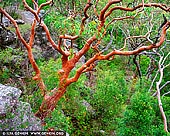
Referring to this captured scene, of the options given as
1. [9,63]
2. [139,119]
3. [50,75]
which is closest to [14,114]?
[50,75]

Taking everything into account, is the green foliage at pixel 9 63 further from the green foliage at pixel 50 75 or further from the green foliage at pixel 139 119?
the green foliage at pixel 139 119

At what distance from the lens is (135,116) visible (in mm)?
7289

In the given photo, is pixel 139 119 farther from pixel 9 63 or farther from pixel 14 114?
pixel 9 63

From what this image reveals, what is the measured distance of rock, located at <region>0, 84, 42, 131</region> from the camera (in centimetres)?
536

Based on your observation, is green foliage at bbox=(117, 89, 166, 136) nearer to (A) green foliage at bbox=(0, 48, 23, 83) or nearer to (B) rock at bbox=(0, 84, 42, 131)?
(B) rock at bbox=(0, 84, 42, 131)

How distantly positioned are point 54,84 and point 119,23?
814cm

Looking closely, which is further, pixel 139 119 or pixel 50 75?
pixel 50 75

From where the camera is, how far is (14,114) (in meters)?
5.53

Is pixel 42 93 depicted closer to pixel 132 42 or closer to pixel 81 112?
pixel 81 112

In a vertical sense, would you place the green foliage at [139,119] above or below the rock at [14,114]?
below

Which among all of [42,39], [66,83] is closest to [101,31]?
[66,83]

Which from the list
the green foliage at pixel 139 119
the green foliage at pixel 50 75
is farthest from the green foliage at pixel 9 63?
the green foliage at pixel 139 119

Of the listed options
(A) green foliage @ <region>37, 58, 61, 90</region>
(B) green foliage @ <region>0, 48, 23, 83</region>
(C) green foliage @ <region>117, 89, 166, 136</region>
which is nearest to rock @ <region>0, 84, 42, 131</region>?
(A) green foliage @ <region>37, 58, 61, 90</region>

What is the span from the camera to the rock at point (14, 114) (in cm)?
536
